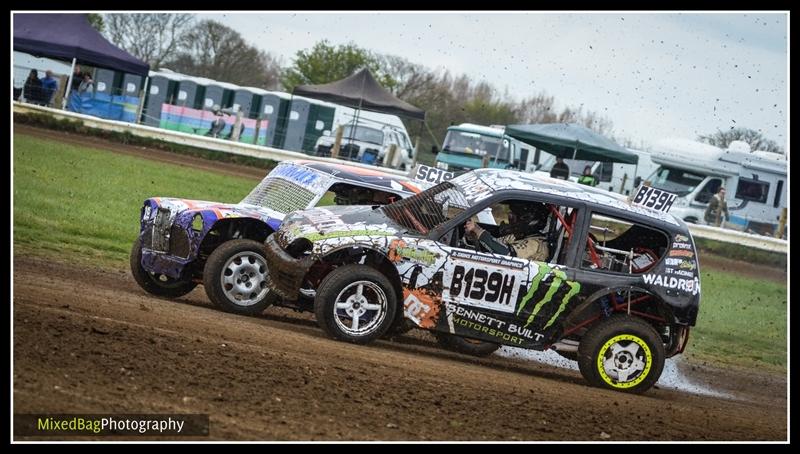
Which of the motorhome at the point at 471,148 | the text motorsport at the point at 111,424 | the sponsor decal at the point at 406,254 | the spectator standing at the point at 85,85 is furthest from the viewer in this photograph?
the motorhome at the point at 471,148

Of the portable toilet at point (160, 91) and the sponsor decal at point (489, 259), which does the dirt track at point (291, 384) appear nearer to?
the sponsor decal at point (489, 259)

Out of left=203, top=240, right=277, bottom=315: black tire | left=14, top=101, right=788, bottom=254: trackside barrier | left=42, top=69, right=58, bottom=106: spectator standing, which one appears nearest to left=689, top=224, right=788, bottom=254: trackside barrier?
left=14, top=101, right=788, bottom=254: trackside barrier

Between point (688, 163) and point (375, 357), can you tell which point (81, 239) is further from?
point (688, 163)

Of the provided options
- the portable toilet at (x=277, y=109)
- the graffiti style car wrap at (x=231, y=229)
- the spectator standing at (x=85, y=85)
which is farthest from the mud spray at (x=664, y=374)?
the portable toilet at (x=277, y=109)

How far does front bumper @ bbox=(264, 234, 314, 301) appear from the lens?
9.11 m

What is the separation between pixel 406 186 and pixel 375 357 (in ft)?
8.80

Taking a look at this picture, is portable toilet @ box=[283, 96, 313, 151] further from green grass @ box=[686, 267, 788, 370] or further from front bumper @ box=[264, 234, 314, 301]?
front bumper @ box=[264, 234, 314, 301]

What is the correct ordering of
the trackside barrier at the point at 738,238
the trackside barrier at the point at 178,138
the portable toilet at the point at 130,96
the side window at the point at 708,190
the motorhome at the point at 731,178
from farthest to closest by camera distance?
the portable toilet at the point at 130,96, the motorhome at the point at 731,178, the side window at the point at 708,190, the trackside barrier at the point at 178,138, the trackside barrier at the point at 738,238

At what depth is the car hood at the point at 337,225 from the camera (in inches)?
359

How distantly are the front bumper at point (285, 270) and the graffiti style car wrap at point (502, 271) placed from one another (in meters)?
0.01

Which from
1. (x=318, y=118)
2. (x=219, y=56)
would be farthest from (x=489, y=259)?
(x=219, y=56)

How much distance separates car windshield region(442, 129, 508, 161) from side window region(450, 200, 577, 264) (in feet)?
76.4

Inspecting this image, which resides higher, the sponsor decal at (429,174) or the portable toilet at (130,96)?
the portable toilet at (130,96)

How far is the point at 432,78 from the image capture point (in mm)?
49094
